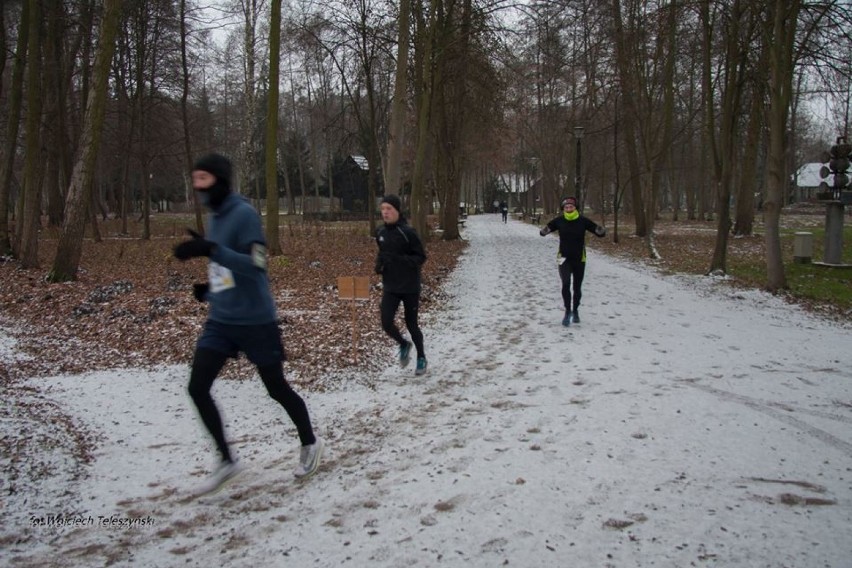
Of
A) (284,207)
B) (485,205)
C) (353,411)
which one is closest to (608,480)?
(353,411)

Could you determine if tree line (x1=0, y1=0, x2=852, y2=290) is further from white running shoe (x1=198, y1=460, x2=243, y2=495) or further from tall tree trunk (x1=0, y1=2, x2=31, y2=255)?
white running shoe (x1=198, y1=460, x2=243, y2=495)

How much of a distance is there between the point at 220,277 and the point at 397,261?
278cm

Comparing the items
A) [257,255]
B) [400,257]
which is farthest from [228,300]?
[400,257]

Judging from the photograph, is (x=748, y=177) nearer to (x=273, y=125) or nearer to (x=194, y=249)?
(x=273, y=125)

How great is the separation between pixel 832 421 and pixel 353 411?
401 cm

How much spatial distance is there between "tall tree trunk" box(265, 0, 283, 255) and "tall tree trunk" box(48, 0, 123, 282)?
4.22 m

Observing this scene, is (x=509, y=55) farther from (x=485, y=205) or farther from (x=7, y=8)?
(x=485, y=205)

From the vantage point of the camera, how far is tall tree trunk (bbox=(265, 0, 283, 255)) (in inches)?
611

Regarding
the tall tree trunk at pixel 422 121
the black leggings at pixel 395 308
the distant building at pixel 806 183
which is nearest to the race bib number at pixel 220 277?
the black leggings at pixel 395 308

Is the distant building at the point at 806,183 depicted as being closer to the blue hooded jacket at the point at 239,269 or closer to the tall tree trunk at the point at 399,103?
the tall tree trunk at the point at 399,103

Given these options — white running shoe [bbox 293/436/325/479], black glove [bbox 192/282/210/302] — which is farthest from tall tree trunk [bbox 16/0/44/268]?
white running shoe [bbox 293/436/325/479]

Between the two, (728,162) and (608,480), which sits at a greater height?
(728,162)

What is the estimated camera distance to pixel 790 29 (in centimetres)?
A: 1099

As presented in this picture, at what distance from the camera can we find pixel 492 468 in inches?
163
